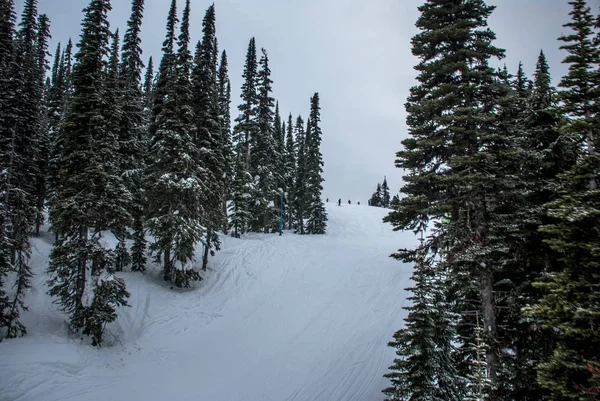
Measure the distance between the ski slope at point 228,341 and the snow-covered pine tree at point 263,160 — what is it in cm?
1263

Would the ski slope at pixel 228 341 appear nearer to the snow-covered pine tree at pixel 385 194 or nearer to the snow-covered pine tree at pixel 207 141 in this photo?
the snow-covered pine tree at pixel 207 141

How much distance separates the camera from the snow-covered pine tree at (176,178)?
18328 mm

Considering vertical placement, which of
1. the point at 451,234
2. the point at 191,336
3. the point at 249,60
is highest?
the point at 249,60

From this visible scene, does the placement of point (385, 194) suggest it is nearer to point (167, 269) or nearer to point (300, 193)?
point (300, 193)

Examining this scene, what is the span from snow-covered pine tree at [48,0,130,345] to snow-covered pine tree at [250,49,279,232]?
22.8 m

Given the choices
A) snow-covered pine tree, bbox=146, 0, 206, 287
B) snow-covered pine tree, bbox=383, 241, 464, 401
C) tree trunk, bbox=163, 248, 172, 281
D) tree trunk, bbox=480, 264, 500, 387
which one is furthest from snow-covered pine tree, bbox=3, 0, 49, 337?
tree trunk, bbox=480, 264, 500, 387

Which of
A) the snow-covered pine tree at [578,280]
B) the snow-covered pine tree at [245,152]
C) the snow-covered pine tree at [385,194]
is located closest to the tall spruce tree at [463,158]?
the snow-covered pine tree at [578,280]

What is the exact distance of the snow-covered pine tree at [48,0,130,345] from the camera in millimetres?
13555

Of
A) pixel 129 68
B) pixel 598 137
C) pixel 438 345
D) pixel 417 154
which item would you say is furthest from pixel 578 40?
pixel 129 68

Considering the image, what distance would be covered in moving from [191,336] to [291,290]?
8167 mm

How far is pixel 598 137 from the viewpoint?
278 inches

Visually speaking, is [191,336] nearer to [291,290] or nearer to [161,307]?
[161,307]

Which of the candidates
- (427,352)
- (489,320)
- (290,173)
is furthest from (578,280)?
(290,173)

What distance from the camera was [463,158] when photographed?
31.0 ft
